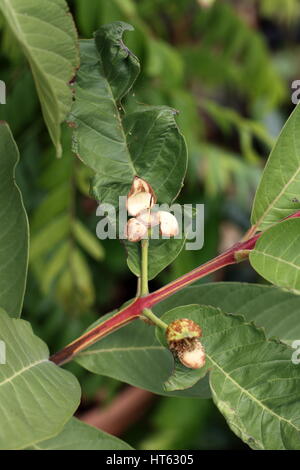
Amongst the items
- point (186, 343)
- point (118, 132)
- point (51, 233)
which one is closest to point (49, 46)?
point (118, 132)

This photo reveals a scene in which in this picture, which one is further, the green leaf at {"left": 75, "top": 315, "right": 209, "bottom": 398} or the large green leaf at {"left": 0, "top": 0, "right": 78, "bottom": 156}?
the green leaf at {"left": 75, "top": 315, "right": 209, "bottom": 398}

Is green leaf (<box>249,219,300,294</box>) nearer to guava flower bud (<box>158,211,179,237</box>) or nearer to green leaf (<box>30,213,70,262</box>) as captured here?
guava flower bud (<box>158,211,179,237</box>)

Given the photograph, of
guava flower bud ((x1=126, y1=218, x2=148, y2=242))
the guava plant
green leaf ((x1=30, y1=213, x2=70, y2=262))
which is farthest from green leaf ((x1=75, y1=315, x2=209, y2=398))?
green leaf ((x1=30, y1=213, x2=70, y2=262))

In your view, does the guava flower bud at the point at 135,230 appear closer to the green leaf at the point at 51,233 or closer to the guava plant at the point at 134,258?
the guava plant at the point at 134,258

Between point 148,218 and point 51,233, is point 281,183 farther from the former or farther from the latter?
point 51,233

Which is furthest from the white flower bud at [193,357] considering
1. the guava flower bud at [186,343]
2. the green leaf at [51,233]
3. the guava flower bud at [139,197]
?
the green leaf at [51,233]

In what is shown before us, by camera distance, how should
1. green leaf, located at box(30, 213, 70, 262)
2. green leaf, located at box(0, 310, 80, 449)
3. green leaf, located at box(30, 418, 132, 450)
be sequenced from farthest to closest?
1. green leaf, located at box(30, 213, 70, 262)
2. green leaf, located at box(30, 418, 132, 450)
3. green leaf, located at box(0, 310, 80, 449)

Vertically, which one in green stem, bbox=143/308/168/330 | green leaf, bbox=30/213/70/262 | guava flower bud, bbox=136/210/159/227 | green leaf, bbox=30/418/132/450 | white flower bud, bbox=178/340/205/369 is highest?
guava flower bud, bbox=136/210/159/227

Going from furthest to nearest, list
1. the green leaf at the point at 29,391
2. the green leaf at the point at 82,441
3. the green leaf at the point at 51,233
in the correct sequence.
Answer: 1. the green leaf at the point at 51,233
2. the green leaf at the point at 82,441
3. the green leaf at the point at 29,391
